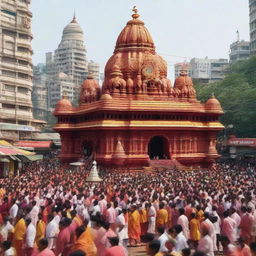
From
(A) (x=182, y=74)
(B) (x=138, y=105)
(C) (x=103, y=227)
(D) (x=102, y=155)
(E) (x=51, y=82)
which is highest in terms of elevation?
(E) (x=51, y=82)

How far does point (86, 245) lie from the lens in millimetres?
8344

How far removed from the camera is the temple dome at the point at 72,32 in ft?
378

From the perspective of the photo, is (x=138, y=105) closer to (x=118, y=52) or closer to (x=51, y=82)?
(x=118, y=52)

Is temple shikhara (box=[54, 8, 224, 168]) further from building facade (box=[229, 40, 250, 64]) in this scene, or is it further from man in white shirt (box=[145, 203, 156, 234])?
building facade (box=[229, 40, 250, 64])

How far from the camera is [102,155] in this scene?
33.2 meters

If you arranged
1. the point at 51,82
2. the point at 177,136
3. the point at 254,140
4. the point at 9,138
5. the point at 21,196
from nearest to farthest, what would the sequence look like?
the point at 21,196 → the point at 177,136 → the point at 254,140 → the point at 9,138 → the point at 51,82

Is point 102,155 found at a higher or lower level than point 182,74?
lower

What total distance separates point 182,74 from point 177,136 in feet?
29.5

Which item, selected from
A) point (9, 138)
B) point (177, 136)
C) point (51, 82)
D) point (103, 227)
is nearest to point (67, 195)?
point (103, 227)

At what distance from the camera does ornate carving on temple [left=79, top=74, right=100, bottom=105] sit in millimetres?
41250

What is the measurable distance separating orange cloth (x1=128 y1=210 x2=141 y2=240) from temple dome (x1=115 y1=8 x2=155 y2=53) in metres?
29.5

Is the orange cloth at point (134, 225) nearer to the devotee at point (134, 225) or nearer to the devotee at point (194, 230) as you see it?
the devotee at point (134, 225)

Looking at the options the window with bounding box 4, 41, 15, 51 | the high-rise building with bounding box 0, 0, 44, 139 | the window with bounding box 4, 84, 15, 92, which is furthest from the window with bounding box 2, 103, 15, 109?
the window with bounding box 4, 41, 15, 51

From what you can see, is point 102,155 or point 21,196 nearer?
point 21,196
